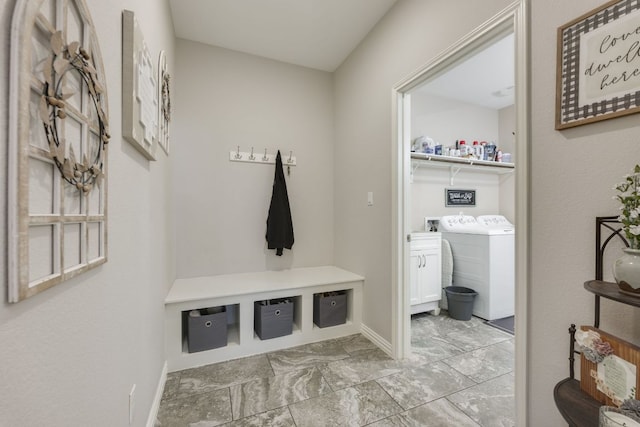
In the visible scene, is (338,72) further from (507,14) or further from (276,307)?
(276,307)

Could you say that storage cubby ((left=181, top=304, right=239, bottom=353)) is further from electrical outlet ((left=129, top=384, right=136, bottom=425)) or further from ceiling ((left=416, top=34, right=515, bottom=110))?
ceiling ((left=416, top=34, right=515, bottom=110))

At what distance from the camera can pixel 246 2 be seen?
2018mm

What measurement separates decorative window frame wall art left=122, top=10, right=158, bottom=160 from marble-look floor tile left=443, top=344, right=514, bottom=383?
93.0 inches

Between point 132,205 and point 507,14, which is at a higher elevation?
point 507,14

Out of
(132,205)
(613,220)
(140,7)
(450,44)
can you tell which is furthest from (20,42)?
(450,44)

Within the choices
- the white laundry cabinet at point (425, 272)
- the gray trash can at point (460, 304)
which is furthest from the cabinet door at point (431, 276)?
the gray trash can at point (460, 304)

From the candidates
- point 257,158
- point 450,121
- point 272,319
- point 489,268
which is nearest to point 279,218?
point 257,158

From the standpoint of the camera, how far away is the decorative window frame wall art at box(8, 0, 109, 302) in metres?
0.42

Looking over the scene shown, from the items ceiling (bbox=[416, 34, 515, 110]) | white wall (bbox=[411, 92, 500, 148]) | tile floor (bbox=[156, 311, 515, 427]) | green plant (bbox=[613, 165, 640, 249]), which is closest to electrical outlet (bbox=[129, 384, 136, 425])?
tile floor (bbox=[156, 311, 515, 427])

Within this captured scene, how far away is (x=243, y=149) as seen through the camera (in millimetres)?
2645

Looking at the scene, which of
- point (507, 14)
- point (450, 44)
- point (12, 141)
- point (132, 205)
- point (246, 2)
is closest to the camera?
point (12, 141)

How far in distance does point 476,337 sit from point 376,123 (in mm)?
2089

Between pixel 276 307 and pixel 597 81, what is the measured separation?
219 centimetres

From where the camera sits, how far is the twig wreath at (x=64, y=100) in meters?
0.50
